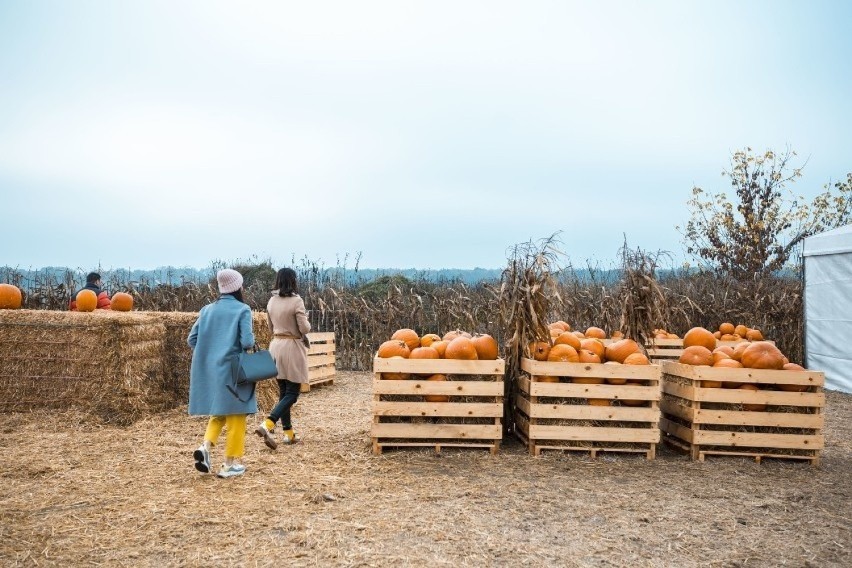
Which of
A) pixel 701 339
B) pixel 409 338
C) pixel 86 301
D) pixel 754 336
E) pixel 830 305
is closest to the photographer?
pixel 409 338

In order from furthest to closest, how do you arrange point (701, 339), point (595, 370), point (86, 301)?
point (86, 301)
point (701, 339)
point (595, 370)

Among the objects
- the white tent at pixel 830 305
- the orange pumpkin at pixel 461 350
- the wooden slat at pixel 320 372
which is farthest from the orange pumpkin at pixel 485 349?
the white tent at pixel 830 305

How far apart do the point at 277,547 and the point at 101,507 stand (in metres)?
1.73

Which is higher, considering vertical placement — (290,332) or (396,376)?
(290,332)

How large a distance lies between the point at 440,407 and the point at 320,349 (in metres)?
5.66

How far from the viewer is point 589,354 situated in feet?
23.8

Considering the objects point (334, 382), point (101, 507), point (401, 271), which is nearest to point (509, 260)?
Answer: point (101, 507)

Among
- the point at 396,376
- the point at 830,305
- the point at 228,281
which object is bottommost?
the point at 396,376

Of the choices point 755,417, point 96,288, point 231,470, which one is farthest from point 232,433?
point 96,288

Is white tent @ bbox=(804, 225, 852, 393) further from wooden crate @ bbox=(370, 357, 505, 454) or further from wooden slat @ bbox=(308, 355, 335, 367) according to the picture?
wooden slat @ bbox=(308, 355, 335, 367)

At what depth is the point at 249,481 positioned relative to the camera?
5.86 meters

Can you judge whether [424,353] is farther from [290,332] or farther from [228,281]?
[228,281]

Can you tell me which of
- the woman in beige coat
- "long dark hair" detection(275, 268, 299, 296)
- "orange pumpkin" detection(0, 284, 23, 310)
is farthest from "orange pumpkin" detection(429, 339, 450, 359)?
"orange pumpkin" detection(0, 284, 23, 310)

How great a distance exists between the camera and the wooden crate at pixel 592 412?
6941 millimetres
